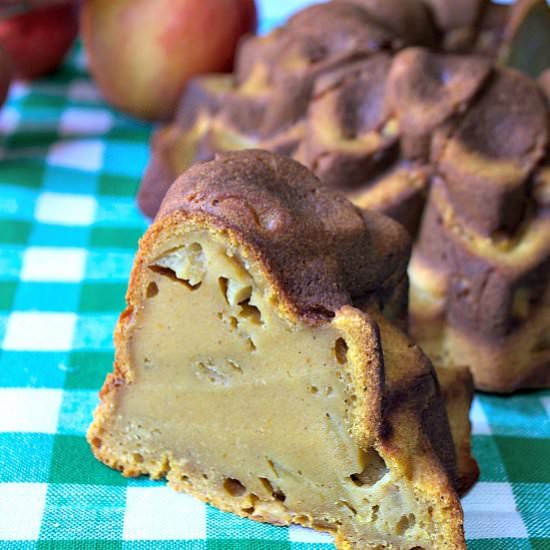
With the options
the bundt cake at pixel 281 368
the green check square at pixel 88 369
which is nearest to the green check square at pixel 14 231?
the green check square at pixel 88 369

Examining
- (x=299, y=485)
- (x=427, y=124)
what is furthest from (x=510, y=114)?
(x=299, y=485)

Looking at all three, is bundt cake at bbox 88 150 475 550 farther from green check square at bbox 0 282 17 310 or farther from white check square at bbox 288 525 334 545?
green check square at bbox 0 282 17 310

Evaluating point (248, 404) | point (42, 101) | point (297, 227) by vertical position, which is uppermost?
point (297, 227)

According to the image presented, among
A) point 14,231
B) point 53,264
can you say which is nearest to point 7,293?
point 53,264

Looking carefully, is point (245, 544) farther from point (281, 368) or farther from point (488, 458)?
point (488, 458)

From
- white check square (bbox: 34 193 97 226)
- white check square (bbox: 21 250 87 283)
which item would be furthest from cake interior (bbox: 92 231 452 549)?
white check square (bbox: 34 193 97 226)

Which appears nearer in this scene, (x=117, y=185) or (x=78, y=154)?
(x=117, y=185)

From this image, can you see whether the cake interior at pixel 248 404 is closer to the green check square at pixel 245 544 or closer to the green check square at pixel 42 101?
the green check square at pixel 245 544

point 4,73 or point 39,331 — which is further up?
point 4,73
